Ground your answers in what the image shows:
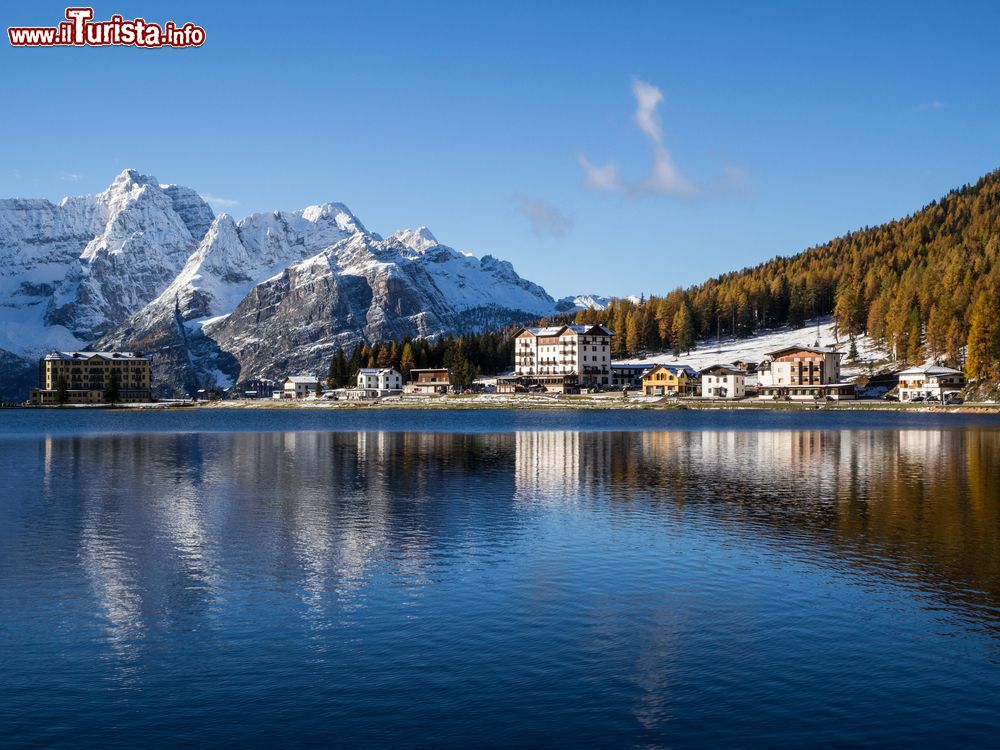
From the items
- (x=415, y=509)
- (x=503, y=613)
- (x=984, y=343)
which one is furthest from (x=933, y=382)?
(x=503, y=613)

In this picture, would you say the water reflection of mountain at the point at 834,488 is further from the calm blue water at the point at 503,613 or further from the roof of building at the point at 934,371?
the roof of building at the point at 934,371

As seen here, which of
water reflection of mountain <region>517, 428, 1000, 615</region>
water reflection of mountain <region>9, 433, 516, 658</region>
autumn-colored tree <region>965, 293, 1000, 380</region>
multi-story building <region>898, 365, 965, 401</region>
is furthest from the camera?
multi-story building <region>898, 365, 965, 401</region>

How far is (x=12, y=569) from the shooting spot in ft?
114

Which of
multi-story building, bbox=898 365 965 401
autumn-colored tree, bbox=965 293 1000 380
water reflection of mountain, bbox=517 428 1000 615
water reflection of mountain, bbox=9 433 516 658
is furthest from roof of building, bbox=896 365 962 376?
water reflection of mountain, bbox=9 433 516 658

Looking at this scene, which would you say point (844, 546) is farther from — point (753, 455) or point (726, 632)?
point (753, 455)

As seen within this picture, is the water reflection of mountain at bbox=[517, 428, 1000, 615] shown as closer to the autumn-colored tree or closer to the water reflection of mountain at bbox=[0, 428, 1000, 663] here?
the water reflection of mountain at bbox=[0, 428, 1000, 663]

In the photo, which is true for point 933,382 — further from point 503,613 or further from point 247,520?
point 503,613

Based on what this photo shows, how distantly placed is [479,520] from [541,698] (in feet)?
80.8

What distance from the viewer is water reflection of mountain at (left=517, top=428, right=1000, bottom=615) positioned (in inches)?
1433

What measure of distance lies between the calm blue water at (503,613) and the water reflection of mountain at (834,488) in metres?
0.31

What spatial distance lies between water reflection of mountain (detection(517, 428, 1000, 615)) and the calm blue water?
306 millimetres

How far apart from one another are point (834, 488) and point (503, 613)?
35715 millimetres

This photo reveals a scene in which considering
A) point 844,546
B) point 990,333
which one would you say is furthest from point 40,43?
point 990,333

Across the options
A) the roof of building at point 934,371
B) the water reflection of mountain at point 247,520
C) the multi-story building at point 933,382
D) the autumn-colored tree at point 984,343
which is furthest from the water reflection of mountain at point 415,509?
the roof of building at point 934,371
